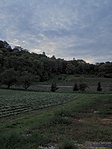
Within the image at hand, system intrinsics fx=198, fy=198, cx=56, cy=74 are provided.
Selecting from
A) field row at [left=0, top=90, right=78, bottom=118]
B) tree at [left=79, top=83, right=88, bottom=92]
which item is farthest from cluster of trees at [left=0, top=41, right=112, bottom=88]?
field row at [left=0, top=90, right=78, bottom=118]

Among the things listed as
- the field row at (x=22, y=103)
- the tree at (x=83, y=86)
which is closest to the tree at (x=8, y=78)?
the tree at (x=83, y=86)

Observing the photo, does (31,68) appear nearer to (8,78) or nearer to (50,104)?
(8,78)

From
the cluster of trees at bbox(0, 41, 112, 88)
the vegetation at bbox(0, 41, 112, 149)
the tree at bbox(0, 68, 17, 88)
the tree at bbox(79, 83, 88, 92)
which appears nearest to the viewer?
the vegetation at bbox(0, 41, 112, 149)

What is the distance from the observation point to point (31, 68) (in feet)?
358

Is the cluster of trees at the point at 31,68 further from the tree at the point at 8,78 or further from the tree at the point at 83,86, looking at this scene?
the tree at the point at 83,86

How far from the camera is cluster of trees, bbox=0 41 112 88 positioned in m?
75.1

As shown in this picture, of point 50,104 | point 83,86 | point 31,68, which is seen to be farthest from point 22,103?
point 31,68

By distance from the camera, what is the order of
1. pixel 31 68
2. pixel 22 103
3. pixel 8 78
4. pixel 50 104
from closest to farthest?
pixel 22 103 < pixel 50 104 < pixel 8 78 < pixel 31 68

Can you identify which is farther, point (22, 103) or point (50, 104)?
point (50, 104)

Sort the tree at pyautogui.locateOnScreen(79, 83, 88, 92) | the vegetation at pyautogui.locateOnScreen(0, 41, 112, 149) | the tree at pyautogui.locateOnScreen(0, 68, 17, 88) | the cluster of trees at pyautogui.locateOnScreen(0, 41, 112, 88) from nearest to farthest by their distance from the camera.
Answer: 1. the vegetation at pyautogui.locateOnScreen(0, 41, 112, 149)
2. the tree at pyautogui.locateOnScreen(79, 83, 88, 92)
3. the tree at pyautogui.locateOnScreen(0, 68, 17, 88)
4. the cluster of trees at pyautogui.locateOnScreen(0, 41, 112, 88)

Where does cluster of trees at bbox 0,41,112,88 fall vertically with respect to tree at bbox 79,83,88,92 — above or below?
above

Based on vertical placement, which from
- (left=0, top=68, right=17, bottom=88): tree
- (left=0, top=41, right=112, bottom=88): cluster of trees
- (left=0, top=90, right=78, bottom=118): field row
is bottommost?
(left=0, top=90, right=78, bottom=118): field row

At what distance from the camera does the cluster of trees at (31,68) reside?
75.1m

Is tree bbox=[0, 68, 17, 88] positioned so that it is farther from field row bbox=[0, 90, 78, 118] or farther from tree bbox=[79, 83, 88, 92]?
field row bbox=[0, 90, 78, 118]
